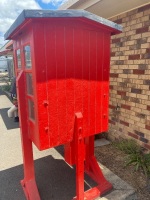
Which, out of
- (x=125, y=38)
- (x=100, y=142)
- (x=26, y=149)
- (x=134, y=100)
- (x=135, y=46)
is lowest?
(x=100, y=142)

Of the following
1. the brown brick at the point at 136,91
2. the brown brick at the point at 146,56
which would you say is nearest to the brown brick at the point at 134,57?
the brown brick at the point at 146,56

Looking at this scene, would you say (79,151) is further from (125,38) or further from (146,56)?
(125,38)

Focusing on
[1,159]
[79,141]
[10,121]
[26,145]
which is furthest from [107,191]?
[10,121]

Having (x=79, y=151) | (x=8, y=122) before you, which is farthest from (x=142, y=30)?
(x=8, y=122)

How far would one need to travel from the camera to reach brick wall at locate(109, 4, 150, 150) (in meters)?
3.03

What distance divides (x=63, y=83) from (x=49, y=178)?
71.0 inches

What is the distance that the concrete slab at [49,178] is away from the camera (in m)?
2.49

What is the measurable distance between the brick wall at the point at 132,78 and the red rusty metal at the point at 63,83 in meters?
1.17

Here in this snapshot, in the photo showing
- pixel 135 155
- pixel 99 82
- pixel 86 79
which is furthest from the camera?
pixel 135 155

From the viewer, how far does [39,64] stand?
1717mm

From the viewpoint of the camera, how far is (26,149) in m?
2.31

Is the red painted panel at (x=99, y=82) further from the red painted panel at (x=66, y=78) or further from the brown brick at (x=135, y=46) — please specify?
the brown brick at (x=135, y=46)

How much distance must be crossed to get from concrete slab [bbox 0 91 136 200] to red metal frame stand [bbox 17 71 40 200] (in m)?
0.21

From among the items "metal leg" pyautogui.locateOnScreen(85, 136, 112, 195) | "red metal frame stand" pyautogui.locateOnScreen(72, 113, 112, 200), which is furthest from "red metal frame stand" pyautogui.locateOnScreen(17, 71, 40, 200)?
"metal leg" pyautogui.locateOnScreen(85, 136, 112, 195)
